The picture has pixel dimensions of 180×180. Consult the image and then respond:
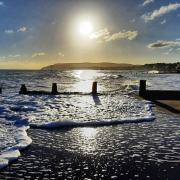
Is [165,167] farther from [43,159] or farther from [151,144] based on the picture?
[43,159]

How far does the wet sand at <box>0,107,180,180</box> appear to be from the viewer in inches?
291

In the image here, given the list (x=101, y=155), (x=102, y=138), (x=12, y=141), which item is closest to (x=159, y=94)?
(x=102, y=138)

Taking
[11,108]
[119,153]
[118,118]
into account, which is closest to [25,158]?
[119,153]

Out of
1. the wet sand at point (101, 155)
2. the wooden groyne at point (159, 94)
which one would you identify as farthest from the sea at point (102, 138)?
the wooden groyne at point (159, 94)

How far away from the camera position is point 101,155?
882 cm

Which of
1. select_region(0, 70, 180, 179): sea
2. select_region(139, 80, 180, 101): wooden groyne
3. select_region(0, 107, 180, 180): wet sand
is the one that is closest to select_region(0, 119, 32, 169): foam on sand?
select_region(0, 70, 180, 179): sea

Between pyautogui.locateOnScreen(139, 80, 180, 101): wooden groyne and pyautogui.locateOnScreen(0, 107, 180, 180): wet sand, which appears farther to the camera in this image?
pyautogui.locateOnScreen(139, 80, 180, 101): wooden groyne

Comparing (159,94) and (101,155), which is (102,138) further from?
(159,94)

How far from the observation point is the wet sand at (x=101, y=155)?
7.39 metres

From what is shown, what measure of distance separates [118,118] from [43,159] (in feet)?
23.8

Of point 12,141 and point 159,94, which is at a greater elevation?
point 159,94

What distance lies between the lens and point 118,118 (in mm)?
15250

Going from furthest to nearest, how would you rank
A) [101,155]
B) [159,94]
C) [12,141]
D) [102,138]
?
[159,94] → [102,138] → [12,141] → [101,155]

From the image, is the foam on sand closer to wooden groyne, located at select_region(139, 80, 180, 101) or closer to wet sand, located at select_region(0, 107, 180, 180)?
wet sand, located at select_region(0, 107, 180, 180)
